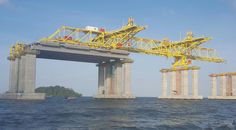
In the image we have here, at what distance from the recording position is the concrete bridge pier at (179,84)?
13188cm

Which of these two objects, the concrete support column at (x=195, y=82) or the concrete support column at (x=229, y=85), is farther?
the concrete support column at (x=229, y=85)

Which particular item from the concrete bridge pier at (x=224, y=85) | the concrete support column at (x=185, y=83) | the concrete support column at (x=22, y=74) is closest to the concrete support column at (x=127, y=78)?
the concrete support column at (x=185, y=83)

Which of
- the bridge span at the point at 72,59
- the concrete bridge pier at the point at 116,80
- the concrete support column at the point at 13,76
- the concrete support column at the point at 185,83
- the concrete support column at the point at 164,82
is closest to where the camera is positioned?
the bridge span at the point at 72,59

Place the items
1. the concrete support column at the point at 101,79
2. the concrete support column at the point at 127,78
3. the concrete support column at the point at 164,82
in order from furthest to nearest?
the concrete support column at the point at 164,82, the concrete support column at the point at 101,79, the concrete support column at the point at 127,78

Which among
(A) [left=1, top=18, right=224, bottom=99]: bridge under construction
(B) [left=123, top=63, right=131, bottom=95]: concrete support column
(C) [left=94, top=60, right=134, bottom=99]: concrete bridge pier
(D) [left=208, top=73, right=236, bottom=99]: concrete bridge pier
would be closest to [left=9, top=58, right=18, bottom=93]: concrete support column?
(A) [left=1, top=18, right=224, bottom=99]: bridge under construction

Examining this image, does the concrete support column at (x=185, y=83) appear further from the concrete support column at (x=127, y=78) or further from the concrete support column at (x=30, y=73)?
the concrete support column at (x=30, y=73)

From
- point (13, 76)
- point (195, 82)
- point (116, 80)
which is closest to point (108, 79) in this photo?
point (116, 80)

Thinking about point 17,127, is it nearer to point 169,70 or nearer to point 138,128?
point 138,128

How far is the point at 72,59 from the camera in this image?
117500mm

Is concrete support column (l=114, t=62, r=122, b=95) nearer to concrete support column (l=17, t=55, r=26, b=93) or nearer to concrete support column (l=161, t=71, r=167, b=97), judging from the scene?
concrete support column (l=17, t=55, r=26, b=93)

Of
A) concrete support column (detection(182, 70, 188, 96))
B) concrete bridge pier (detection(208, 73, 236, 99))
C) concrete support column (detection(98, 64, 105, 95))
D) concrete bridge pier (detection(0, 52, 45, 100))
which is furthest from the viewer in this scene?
concrete bridge pier (detection(208, 73, 236, 99))

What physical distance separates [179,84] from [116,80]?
34864 mm

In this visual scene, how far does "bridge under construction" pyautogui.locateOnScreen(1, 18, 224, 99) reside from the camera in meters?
94.9

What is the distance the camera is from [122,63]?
4569 inches
